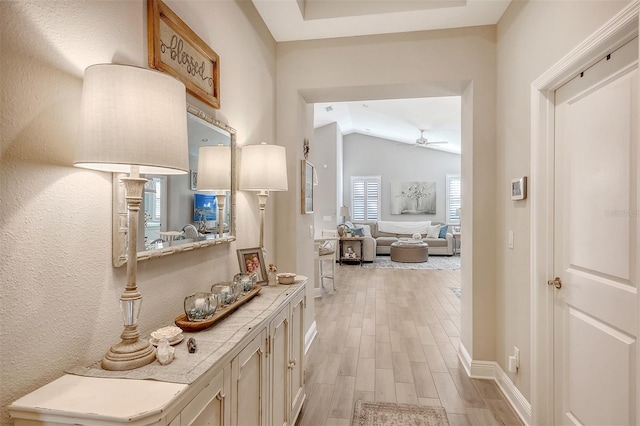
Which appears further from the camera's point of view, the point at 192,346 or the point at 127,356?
the point at 192,346

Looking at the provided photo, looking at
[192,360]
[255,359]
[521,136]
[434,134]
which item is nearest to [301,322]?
[255,359]

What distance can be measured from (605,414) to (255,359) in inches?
63.4

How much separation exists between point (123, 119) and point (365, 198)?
10194mm

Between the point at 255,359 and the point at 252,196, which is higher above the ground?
the point at 252,196

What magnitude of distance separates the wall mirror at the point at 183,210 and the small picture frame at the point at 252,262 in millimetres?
119

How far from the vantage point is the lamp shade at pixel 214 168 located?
1712 millimetres

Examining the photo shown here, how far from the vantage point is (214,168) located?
1.83m

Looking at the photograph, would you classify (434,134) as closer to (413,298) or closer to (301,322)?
(413,298)

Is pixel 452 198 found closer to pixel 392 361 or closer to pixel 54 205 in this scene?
pixel 392 361

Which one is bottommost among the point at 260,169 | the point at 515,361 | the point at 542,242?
the point at 515,361

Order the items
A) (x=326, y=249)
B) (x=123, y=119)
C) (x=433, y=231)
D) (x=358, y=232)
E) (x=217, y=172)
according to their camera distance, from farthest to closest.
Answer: (x=433, y=231) → (x=358, y=232) → (x=326, y=249) → (x=217, y=172) → (x=123, y=119)

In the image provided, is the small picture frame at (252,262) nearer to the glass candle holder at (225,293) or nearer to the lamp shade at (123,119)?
the glass candle holder at (225,293)

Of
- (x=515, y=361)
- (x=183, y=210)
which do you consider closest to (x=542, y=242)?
(x=515, y=361)

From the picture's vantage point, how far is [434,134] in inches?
356
